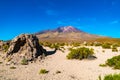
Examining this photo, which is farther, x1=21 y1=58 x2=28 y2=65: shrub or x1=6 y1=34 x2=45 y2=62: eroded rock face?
x1=6 y1=34 x2=45 y2=62: eroded rock face

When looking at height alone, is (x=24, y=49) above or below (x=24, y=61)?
above

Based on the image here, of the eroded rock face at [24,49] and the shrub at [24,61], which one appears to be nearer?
the shrub at [24,61]

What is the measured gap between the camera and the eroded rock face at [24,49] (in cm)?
2830

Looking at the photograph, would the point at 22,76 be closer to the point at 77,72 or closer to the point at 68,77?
the point at 68,77

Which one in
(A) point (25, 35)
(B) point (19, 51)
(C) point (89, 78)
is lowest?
(C) point (89, 78)

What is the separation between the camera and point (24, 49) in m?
29.5

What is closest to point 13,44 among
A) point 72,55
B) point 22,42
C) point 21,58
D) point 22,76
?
point 22,42

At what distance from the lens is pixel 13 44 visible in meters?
30.1

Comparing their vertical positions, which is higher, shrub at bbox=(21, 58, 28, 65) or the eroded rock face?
the eroded rock face

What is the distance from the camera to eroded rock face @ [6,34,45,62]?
28.3 m

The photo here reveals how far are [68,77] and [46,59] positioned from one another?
11.4 m

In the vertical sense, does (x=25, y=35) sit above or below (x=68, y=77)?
above

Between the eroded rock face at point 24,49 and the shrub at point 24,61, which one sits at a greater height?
the eroded rock face at point 24,49

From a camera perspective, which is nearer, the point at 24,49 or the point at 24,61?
the point at 24,61
